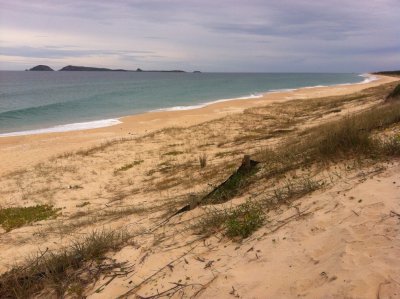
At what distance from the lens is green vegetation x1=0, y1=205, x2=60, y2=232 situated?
7746mm

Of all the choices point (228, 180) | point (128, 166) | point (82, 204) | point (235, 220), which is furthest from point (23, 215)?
point (235, 220)

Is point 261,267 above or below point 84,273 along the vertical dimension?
above

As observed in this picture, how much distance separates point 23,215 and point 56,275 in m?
4.49

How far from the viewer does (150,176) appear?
1062 cm

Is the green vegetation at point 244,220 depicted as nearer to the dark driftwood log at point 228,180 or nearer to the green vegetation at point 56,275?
the dark driftwood log at point 228,180

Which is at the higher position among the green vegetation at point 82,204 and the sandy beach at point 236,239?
the sandy beach at point 236,239

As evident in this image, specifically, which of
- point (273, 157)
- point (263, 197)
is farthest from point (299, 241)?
point (273, 157)

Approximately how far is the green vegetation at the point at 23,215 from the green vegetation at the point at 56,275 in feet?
11.5

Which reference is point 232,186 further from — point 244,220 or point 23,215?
point 23,215

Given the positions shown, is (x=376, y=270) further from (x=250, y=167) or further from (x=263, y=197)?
(x=250, y=167)

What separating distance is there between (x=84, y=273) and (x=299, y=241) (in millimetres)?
2529

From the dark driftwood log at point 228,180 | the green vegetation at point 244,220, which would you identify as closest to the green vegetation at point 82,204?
the dark driftwood log at point 228,180

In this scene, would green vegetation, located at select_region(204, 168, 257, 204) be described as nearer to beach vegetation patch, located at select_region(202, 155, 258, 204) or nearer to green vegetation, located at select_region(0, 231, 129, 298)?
beach vegetation patch, located at select_region(202, 155, 258, 204)

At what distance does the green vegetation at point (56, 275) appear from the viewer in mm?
4109
